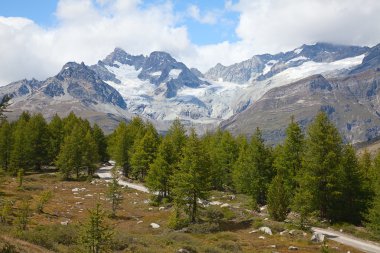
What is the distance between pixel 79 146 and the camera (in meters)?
71.7

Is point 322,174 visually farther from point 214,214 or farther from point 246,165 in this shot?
point 246,165

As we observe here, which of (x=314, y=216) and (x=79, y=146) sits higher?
(x=79, y=146)

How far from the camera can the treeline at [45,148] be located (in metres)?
71.3

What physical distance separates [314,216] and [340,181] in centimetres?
515

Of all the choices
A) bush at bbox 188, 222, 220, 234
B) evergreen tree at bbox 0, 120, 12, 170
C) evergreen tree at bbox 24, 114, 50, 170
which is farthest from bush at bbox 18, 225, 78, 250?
evergreen tree at bbox 0, 120, 12, 170

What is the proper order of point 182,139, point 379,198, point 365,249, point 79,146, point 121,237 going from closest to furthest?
1. point 121,237
2. point 365,249
3. point 379,198
4. point 182,139
5. point 79,146

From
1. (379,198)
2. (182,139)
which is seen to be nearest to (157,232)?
(379,198)

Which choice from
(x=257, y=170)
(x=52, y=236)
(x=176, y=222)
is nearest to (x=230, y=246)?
(x=176, y=222)

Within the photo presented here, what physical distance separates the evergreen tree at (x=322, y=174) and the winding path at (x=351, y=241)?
323 centimetres

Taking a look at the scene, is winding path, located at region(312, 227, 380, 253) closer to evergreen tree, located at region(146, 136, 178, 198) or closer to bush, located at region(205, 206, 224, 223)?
bush, located at region(205, 206, 224, 223)

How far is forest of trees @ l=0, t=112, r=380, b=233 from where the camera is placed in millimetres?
43500

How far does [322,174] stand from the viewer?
144ft

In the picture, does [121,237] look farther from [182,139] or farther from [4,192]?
[182,139]

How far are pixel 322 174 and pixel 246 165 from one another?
1438 cm
